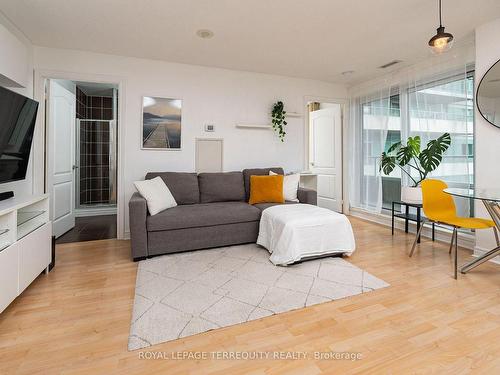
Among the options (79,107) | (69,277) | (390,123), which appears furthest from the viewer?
(79,107)

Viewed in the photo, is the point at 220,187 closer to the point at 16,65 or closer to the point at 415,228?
the point at 16,65

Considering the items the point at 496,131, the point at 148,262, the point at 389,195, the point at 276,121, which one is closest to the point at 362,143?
the point at 389,195

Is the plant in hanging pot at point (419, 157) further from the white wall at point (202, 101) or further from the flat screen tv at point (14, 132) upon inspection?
the flat screen tv at point (14, 132)

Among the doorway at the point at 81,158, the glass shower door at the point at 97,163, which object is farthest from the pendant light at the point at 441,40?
the glass shower door at the point at 97,163

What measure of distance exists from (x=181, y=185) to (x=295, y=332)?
2.40 meters

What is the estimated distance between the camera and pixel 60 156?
12.2 feet

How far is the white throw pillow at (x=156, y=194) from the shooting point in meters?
2.97

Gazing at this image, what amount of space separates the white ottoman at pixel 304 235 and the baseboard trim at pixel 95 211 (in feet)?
12.1

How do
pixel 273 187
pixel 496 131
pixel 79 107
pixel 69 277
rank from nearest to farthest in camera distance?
pixel 69 277, pixel 496 131, pixel 273 187, pixel 79 107

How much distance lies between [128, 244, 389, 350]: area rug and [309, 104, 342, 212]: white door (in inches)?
99.7

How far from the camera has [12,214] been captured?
188 cm

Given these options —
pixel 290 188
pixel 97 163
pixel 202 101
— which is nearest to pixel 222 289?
pixel 290 188

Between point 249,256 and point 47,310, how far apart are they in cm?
171

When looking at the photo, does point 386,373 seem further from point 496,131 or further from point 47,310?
point 496,131
